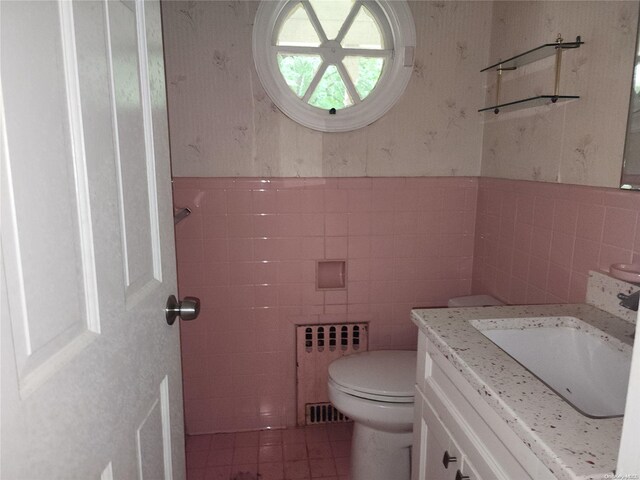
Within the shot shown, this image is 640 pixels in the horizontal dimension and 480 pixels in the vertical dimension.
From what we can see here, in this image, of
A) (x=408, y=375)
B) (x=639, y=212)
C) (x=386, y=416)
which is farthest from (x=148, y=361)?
(x=639, y=212)

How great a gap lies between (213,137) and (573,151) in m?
1.36

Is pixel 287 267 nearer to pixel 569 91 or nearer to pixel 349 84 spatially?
pixel 349 84

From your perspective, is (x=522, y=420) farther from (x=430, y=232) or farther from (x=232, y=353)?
(x=232, y=353)

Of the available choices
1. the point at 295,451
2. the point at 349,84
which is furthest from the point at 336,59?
the point at 295,451

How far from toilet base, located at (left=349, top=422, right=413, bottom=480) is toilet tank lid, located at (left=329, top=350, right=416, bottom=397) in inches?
7.5

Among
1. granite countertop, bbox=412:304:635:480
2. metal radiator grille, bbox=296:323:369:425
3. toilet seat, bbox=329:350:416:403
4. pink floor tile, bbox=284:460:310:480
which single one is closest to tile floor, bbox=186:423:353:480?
pink floor tile, bbox=284:460:310:480

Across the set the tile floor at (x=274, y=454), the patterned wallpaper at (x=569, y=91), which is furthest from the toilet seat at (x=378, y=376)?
the patterned wallpaper at (x=569, y=91)

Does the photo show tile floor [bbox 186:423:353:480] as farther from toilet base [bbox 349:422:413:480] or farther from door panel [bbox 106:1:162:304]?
door panel [bbox 106:1:162:304]

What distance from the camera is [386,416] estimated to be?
1.51m

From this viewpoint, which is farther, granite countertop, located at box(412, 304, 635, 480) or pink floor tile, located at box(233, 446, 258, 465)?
pink floor tile, located at box(233, 446, 258, 465)

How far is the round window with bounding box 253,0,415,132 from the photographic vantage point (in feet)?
6.04

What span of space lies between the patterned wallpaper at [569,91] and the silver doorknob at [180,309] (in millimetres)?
1169

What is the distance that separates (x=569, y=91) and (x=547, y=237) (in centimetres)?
48

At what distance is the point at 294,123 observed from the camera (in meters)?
1.87
